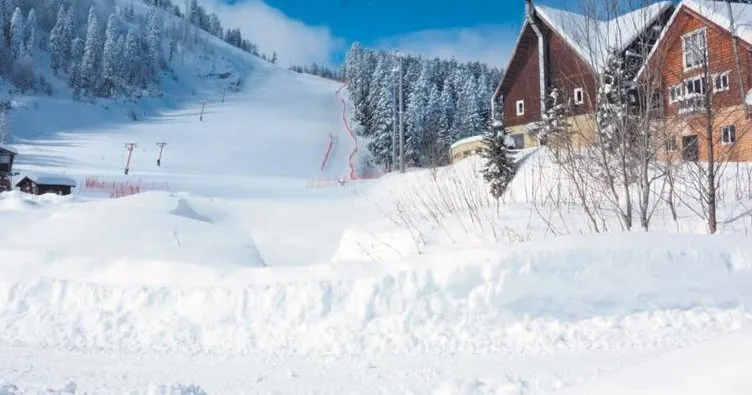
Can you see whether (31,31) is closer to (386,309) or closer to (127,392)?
(386,309)

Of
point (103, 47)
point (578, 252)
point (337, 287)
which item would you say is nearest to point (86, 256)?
point (337, 287)

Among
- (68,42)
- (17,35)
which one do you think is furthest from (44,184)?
(17,35)

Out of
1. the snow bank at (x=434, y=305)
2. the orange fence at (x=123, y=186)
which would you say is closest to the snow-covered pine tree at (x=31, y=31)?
the orange fence at (x=123, y=186)

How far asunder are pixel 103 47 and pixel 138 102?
45.1 feet

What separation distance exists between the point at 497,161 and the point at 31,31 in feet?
359

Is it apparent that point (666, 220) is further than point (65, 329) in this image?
Yes

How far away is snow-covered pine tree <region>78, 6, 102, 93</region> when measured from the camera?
89.7 m

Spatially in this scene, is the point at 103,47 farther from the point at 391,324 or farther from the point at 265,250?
the point at 391,324

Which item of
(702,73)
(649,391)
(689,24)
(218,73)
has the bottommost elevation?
(649,391)

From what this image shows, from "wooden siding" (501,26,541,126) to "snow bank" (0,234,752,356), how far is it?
973 inches

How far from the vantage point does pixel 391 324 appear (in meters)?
5.50

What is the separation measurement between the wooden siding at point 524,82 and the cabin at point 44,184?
90.5 feet

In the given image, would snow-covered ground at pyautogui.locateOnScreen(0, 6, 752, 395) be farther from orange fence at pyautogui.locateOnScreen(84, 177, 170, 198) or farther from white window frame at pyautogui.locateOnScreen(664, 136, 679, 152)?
orange fence at pyautogui.locateOnScreen(84, 177, 170, 198)

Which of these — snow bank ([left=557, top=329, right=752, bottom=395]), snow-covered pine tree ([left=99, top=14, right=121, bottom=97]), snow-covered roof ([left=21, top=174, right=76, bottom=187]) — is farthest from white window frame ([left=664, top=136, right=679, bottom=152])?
snow-covered pine tree ([left=99, top=14, right=121, bottom=97])
